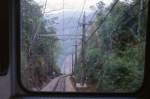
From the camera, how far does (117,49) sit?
206 cm

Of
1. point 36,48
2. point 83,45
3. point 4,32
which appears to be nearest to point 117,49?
point 83,45

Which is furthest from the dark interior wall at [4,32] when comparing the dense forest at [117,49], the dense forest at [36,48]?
the dense forest at [117,49]

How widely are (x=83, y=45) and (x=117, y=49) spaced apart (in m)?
0.24

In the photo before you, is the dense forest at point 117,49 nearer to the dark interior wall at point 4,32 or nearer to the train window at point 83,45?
the train window at point 83,45

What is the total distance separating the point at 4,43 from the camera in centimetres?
184

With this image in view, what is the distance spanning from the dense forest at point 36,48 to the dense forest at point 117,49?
0.20 metres

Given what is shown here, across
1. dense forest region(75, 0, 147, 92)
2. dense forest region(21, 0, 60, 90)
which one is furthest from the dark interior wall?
dense forest region(75, 0, 147, 92)

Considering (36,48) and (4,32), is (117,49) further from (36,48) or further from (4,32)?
(4,32)

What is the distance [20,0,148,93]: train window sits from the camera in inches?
79.5

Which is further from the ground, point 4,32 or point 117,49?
point 4,32

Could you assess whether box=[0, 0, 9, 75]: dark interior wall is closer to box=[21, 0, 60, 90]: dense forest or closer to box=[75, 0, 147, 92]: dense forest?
box=[21, 0, 60, 90]: dense forest

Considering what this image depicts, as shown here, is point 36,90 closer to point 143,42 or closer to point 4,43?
point 4,43

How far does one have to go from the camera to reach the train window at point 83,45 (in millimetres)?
2020

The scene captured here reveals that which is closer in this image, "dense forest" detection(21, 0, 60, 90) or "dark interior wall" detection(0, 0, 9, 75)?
"dark interior wall" detection(0, 0, 9, 75)
